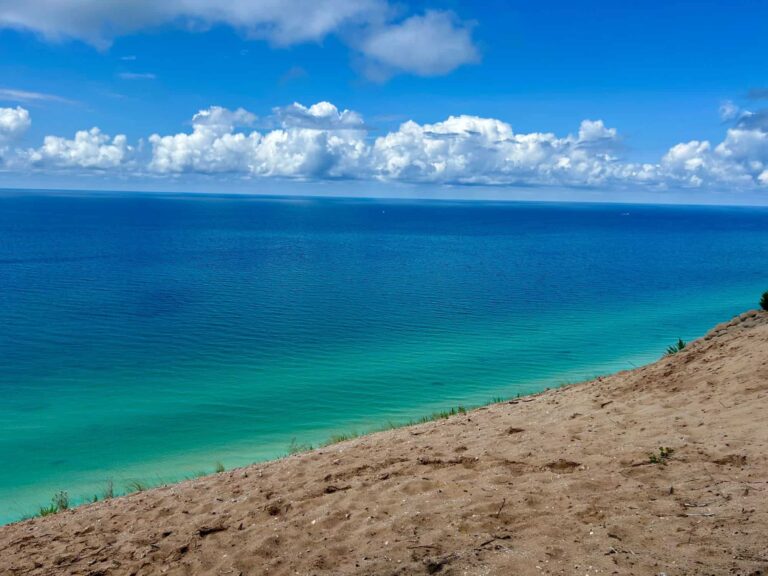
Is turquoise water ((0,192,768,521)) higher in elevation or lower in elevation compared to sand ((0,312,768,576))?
lower

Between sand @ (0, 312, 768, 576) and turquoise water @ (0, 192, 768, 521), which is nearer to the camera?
sand @ (0, 312, 768, 576)

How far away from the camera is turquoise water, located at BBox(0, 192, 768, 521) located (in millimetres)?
20678

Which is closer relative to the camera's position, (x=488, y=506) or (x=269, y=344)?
(x=488, y=506)

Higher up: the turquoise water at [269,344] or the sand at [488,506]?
the sand at [488,506]

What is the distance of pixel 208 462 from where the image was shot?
18609 mm

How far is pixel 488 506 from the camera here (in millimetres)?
8602

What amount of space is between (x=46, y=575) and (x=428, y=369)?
2109 cm

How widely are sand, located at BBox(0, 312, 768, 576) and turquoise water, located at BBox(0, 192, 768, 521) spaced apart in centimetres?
722

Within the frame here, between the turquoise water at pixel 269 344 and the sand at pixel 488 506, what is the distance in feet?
Result: 23.7

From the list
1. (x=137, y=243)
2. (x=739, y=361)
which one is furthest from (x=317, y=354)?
(x=137, y=243)

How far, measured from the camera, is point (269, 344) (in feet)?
109

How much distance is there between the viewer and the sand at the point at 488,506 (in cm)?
724

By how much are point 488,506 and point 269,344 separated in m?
25.8

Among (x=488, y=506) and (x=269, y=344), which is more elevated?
(x=488, y=506)
